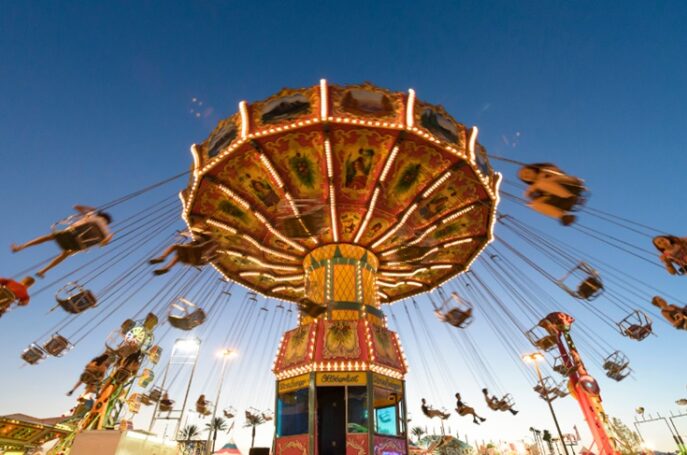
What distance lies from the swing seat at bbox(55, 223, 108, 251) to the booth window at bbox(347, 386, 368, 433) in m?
8.65

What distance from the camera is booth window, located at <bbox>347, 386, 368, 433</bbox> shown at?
12088 mm

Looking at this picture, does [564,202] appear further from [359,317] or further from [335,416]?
[335,416]

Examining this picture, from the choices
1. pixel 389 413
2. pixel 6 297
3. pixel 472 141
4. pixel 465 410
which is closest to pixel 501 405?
pixel 465 410

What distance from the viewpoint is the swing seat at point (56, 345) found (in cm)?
1409

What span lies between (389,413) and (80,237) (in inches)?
492

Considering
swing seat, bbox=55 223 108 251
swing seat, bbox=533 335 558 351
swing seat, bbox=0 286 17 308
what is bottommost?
swing seat, bbox=0 286 17 308

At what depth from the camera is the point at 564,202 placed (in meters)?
9.92

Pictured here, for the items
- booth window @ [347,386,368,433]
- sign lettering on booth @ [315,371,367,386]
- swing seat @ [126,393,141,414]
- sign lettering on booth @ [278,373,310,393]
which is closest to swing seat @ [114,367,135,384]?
swing seat @ [126,393,141,414]

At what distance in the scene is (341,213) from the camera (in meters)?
14.6

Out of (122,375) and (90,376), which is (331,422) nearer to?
(122,375)

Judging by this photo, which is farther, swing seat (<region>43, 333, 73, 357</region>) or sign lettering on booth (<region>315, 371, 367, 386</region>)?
swing seat (<region>43, 333, 73, 357</region>)

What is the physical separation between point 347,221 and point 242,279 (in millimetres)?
7058

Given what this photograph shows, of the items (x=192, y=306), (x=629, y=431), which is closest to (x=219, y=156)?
(x=192, y=306)

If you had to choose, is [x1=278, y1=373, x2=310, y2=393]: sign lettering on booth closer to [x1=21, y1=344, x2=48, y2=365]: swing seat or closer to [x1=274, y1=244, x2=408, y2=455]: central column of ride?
[x1=274, y1=244, x2=408, y2=455]: central column of ride
